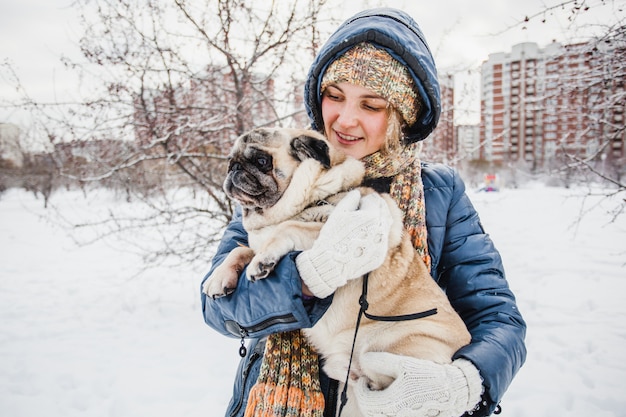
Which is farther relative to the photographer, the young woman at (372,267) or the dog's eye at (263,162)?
the dog's eye at (263,162)

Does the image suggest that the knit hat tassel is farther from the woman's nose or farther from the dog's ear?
the woman's nose

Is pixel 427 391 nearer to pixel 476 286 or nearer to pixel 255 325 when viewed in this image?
pixel 476 286

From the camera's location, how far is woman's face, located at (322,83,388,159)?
1918 millimetres

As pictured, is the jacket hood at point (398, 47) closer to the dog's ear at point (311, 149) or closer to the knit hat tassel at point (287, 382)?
the dog's ear at point (311, 149)

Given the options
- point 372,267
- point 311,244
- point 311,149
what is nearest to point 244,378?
point 311,244

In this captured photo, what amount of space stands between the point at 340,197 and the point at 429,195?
1.62 ft

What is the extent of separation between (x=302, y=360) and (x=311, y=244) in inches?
21.5

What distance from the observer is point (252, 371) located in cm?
184

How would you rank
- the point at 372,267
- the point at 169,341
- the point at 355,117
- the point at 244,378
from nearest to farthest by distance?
the point at 372,267 < the point at 244,378 < the point at 355,117 < the point at 169,341

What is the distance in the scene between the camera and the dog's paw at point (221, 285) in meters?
1.58

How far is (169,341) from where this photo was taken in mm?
6121

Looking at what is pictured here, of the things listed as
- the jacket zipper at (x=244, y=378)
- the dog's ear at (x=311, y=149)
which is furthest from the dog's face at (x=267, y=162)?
the jacket zipper at (x=244, y=378)

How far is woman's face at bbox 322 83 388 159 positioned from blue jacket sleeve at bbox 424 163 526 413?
401 mm

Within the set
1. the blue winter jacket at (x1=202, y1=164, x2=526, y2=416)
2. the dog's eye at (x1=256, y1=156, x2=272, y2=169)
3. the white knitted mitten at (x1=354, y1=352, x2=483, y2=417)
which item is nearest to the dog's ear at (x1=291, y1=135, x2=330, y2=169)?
the dog's eye at (x1=256, y1=156, x2=272, y2=169)
